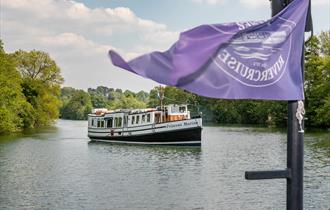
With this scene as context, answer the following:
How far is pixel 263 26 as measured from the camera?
5449 mm

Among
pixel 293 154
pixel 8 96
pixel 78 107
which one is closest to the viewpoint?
pixel 293 154

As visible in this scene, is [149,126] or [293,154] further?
[149,126]

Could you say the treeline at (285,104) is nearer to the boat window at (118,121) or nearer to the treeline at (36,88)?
the boat window at (118,121)

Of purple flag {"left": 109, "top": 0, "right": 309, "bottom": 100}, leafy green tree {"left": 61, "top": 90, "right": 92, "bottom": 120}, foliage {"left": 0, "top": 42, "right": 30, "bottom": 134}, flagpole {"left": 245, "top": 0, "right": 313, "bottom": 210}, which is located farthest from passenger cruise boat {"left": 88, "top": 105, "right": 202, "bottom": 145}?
leafy green tree {"left": 61, "top": 90, "right": 92, "bottom": 120}

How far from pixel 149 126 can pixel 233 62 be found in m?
42.7

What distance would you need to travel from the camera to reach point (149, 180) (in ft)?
78.7

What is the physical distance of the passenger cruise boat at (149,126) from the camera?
45.1 metres

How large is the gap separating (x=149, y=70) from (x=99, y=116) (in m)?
50.9

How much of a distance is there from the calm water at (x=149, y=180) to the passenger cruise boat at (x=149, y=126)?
5.55 metres

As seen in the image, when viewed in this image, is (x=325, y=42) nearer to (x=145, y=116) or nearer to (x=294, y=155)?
(x=145, y=116)

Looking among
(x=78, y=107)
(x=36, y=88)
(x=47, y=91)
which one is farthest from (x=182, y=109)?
(x=78, y=107)

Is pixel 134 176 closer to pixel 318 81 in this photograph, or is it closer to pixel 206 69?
pixel 206 69

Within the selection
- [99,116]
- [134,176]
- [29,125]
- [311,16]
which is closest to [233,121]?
[29,125]

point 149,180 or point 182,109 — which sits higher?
point 182,109
